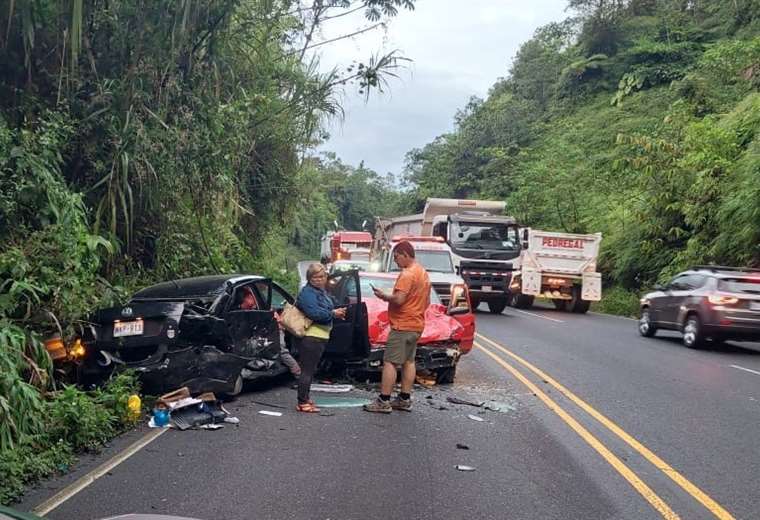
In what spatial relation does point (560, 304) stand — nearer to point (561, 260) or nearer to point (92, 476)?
point (561, 260)

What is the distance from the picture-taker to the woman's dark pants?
8328 millimetres

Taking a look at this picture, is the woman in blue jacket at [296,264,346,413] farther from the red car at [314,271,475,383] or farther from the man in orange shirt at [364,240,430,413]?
the red car at [314,271,475,383]

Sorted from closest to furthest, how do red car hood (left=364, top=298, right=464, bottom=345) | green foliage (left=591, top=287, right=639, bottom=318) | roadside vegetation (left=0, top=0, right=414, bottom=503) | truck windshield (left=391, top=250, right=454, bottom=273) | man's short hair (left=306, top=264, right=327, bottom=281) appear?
1. roadside vegetation (left=0, top=0, right=414, bottom=503)
2. man's short hair (left=306, top=264, right=327, bottom=281)
3. red car hood (left=364, top=298, right=464, bottom=345)
4. truck windshield (left=391, top=250, right=454, bottom=273)
5. green foliage (left=591, top=287, right=639, bottom=318)

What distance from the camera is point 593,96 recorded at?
52812 mm

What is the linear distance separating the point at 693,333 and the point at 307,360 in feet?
34.1

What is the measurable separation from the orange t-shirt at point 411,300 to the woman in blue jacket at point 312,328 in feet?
2.46

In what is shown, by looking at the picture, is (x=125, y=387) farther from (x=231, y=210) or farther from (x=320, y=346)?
(x=231, y=210)

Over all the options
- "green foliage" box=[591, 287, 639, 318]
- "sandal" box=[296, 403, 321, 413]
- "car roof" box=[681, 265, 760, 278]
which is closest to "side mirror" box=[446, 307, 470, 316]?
"sandal" box=[296, 403, 321, 413]

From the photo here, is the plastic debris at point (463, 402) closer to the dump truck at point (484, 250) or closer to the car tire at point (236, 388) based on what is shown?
the car tire at point (236, 388)

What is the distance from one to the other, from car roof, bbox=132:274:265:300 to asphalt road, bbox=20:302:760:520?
51.7 inches

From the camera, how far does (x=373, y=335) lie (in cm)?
986

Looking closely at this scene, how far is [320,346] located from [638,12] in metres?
52.5

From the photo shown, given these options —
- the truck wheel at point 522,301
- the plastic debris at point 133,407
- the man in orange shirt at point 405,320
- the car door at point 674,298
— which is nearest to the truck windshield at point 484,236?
the truck wheel at point 522,301

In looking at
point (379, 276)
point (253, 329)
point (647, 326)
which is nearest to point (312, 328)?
point (253, 329)
